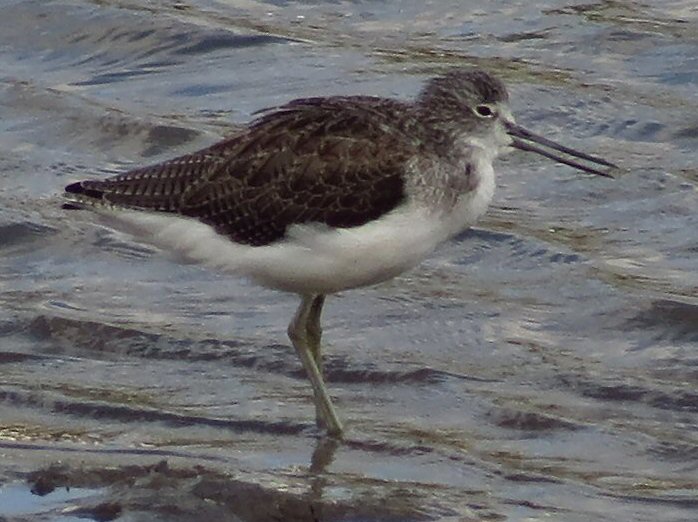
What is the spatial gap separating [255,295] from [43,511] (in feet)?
11.7

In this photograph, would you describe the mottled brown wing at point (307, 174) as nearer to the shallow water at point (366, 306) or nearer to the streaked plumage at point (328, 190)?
the streaked plumage at point (328, 190)

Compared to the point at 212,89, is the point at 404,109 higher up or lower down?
higher up

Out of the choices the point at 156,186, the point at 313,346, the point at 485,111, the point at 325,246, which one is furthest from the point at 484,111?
the point at 156,186

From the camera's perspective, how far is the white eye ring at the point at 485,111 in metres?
9.01

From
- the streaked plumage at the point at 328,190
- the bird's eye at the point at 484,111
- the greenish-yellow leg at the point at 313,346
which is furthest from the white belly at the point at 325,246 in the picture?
the greenish-yellow leg at the point at 313,346

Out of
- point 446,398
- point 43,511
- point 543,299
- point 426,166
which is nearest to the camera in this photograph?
point 43,511

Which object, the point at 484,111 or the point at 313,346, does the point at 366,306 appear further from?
the point at 484,111

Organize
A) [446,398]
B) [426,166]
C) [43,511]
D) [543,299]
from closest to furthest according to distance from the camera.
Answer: [43,511] < [426,166] < [446,398] < [543,299]

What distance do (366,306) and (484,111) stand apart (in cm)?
195

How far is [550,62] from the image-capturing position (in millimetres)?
13734

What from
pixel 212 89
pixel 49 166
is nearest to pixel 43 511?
pixel 49 166

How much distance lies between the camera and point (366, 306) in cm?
1065

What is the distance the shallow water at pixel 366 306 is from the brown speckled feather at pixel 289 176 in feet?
3.21

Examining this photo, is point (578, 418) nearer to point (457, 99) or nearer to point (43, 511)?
point (457, 99)
